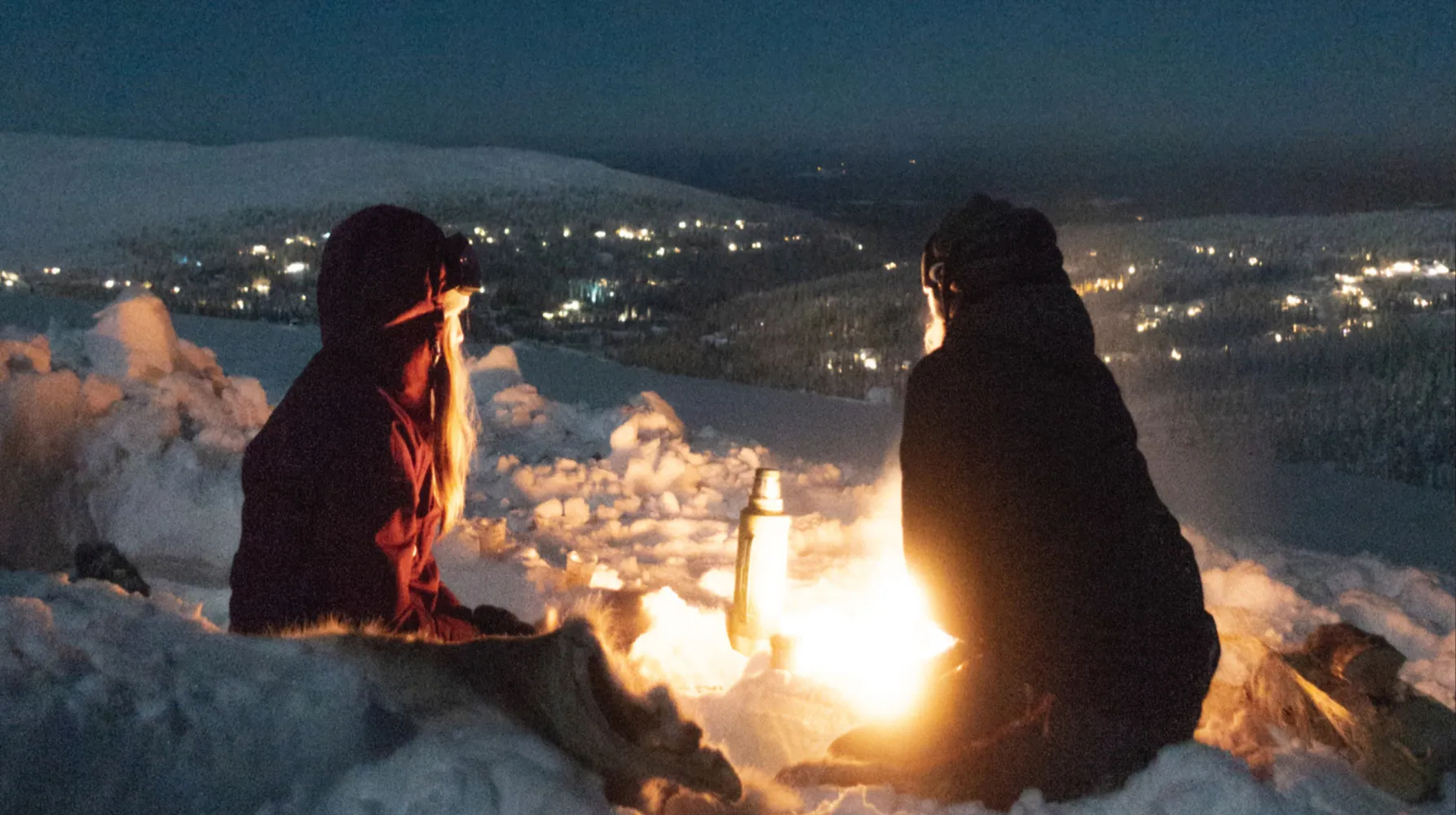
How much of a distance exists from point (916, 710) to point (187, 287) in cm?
1287

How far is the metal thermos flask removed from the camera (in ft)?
11.7

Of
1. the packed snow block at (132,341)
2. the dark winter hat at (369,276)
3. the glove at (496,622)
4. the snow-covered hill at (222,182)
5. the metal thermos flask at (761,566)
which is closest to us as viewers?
the dark winter hat at (369,276)

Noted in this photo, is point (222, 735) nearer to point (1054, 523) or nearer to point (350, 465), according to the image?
point (350, 465)

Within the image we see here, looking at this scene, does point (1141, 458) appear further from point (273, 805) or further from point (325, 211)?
point (325, 211)

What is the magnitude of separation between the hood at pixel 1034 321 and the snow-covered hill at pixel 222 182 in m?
14.9

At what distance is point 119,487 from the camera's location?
16.3 feet

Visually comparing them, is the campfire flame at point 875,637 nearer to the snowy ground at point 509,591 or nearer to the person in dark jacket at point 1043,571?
the snowy ground at point 509,591

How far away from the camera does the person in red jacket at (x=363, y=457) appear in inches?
104

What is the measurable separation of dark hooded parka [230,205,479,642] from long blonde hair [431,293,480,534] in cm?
19

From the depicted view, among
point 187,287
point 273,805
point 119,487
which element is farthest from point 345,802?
point 187,287

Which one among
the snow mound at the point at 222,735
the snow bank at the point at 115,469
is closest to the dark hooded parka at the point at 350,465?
the snow mound at the point at 222,735

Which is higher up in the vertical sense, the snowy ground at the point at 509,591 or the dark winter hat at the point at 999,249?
the dark winter hat at the point at 999,249

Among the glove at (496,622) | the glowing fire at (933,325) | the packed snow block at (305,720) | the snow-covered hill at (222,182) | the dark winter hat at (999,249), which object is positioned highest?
the snow-covered hill at (222,182)

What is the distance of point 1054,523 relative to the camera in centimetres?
233
